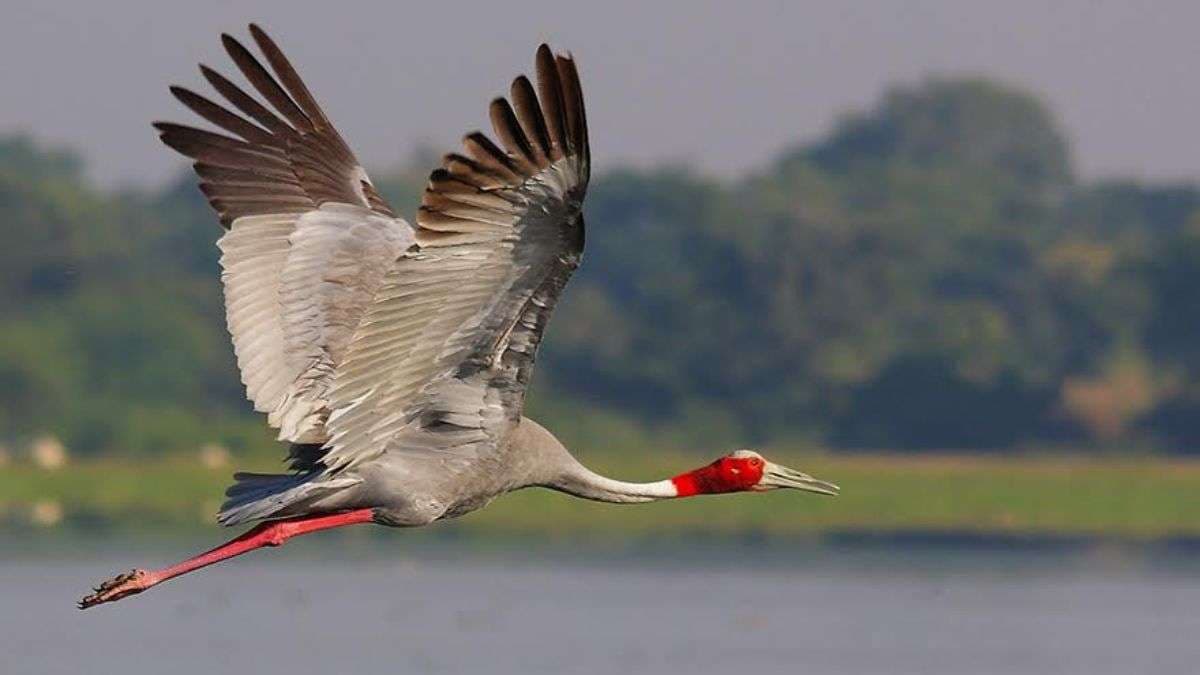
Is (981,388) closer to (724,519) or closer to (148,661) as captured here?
(724,519)

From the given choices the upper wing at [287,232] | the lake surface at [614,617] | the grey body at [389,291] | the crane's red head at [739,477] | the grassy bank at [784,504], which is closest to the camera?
the grey body at [389,291]

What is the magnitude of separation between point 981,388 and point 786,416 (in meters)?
2.90

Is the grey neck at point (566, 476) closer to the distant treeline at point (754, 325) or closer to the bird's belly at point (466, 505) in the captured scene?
the bird's belly at point (466, 505)

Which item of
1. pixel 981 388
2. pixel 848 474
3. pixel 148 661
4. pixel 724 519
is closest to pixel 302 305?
pixel 148 661

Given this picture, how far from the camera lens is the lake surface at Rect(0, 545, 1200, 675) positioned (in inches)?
747

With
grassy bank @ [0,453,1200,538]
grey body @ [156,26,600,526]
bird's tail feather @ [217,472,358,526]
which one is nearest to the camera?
grey body @ [156,26,600,526]

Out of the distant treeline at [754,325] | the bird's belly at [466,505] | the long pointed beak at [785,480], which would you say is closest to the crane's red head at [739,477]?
the long pointed beak at [785,480]

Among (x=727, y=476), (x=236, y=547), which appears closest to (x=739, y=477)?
(x=727, y=476)

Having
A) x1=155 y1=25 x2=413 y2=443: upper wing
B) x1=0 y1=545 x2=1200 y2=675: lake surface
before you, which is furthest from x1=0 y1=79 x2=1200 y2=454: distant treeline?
x1=155 y1=25 x2=413 y2=443: upper wing

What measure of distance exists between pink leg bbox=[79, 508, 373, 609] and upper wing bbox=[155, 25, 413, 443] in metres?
0.36

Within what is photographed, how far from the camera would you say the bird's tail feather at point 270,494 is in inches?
445

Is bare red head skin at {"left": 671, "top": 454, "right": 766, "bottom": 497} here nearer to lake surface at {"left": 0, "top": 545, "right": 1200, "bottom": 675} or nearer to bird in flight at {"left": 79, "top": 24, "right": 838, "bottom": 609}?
bird in flight at {"left": 79, "top": 24, "right": 838, "bottom": 609}

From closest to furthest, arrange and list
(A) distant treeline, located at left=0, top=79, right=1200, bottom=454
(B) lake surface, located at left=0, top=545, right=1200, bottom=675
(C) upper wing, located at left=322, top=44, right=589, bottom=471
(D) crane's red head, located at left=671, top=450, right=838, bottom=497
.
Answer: (C) upper wing, located at left=322, top=44, right=589, bottom=471, (D) crane's red head, located at left=671, top=450, right=838, bottom=497, (B) lake surface, located at left=0, top=545, right=1200, bottom=675, (A) distant treeline, located at left=0, top=79, right=1200, bottom=454

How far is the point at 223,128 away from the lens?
516 inches
